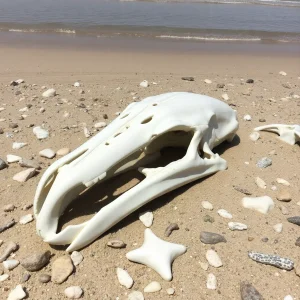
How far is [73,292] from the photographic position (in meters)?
2.29

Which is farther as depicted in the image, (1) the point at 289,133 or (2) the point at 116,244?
(1) the point at 289,133

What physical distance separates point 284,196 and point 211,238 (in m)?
0.87

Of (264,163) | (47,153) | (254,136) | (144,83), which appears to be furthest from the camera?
(144,83)

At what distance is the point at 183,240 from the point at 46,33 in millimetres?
9054

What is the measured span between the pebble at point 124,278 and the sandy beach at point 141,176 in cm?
3

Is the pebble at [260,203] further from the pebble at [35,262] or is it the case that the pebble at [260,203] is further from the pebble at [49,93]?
the pebble at [49,93]

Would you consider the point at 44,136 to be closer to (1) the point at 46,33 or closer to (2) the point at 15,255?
(2) the point at 15,255

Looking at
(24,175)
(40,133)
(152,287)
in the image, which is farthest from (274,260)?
(40,133)

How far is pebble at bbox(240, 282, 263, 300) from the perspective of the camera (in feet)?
7.43

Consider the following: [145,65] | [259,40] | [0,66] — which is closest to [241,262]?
[145,65]

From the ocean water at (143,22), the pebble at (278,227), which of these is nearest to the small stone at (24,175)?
the pebble at (278,227)

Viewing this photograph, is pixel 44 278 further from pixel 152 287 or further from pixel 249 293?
pixel 249 293

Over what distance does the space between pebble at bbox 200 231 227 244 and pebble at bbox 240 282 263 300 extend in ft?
1.28

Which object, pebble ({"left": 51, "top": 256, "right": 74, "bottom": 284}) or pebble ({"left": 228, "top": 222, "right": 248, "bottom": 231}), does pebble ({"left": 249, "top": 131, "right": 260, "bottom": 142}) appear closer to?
pebble ({"left": 228, "top": 222, "right": 248, "bottom": 231})
